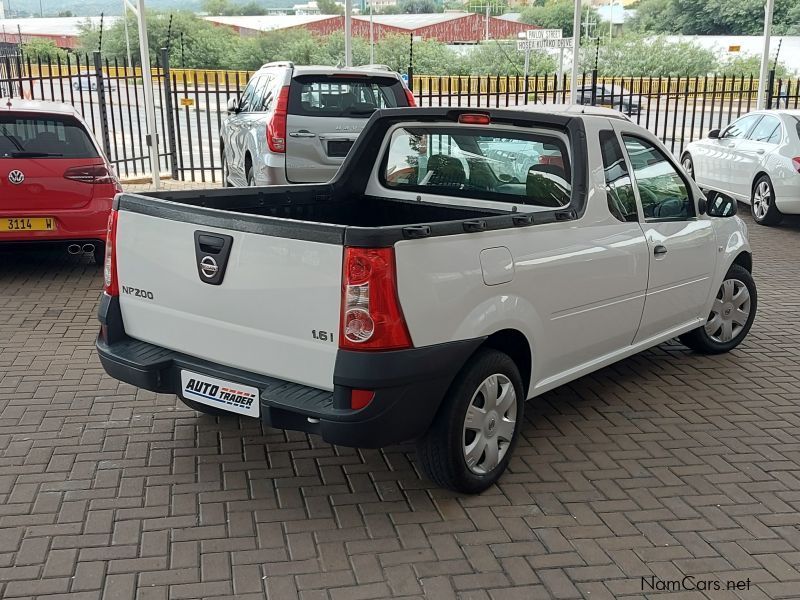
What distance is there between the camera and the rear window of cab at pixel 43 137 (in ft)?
25.7

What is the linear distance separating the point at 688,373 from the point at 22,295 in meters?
5.68

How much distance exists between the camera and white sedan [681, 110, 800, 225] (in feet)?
38.0

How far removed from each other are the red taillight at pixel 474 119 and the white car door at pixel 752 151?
27.9ft

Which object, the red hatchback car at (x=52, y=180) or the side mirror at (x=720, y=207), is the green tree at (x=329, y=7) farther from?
the side mirror at (x=720, y=207)

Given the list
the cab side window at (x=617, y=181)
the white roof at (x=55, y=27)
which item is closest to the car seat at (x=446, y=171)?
the cab side window at (x=617, y=181)

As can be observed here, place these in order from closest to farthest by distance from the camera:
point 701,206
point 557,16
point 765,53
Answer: point 701,206 → point 765,53 → point 557,16

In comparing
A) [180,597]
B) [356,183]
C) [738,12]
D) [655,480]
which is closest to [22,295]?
[356,183]

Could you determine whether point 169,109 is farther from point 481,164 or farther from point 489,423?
point 489,423

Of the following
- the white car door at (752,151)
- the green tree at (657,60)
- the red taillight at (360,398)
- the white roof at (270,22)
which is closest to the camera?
the red taillight at (360,398)

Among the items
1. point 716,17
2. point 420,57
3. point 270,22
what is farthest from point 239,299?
point 270,22

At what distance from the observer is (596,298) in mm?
4680

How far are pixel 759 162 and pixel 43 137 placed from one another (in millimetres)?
9350

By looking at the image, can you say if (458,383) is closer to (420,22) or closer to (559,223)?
(559,223)

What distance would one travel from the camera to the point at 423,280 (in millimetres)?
3559
